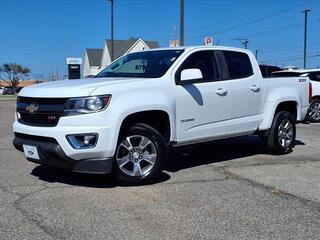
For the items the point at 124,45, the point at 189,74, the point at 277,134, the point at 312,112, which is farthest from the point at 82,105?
the point at 124,45

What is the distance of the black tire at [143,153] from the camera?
6.47 metres

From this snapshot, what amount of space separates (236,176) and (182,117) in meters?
1.20

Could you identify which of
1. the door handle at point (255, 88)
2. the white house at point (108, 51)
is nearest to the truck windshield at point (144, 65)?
the door handle at point (255, 88)

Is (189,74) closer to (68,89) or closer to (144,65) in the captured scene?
(144,65)

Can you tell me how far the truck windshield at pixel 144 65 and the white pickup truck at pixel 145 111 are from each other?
0.02 m

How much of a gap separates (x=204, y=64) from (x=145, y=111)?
1652 millimetres

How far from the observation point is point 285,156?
30.0 ft

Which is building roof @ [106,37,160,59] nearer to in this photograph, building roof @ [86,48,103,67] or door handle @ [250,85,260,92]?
building roof @ [86,48,103,67]

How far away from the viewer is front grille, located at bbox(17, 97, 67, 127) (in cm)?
621

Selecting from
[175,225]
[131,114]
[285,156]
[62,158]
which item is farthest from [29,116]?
[285,156]

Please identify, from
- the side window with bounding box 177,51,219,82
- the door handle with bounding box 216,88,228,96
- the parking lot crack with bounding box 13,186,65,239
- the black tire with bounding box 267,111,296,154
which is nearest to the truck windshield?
the side window with bounding box 177,51,219,82

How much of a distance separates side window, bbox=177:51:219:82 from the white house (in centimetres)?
5453

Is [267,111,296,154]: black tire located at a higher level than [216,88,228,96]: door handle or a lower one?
lower

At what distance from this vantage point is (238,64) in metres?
8.40
